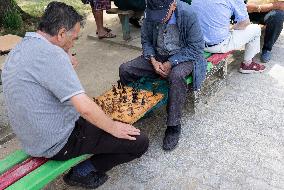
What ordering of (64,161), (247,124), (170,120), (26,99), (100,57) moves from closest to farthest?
(26,99) → (64,161) → (170,120) → (247,124) → (100,57)

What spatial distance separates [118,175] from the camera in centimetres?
376

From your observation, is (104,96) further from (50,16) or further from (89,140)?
(50,16)

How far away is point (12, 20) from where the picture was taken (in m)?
7.70

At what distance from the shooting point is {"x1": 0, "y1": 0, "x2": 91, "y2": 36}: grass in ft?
25.1

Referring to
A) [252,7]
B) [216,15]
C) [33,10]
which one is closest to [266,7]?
[252,7]

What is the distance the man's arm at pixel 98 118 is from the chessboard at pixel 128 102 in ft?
1.05

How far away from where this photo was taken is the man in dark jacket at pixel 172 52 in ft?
13.4

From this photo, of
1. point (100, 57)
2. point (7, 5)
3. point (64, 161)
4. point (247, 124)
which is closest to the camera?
point (64, 161)

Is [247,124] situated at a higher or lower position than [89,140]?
lower

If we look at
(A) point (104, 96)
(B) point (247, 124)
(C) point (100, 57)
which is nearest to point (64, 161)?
(A) point (104, 96)

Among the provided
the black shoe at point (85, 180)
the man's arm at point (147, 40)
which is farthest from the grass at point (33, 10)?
the black shoe at point (85, 180)

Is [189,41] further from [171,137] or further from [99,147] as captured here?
[99,147]

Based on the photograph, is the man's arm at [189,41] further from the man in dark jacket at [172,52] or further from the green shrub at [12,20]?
the green shrub at [12,20]

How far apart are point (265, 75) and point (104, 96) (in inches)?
103
